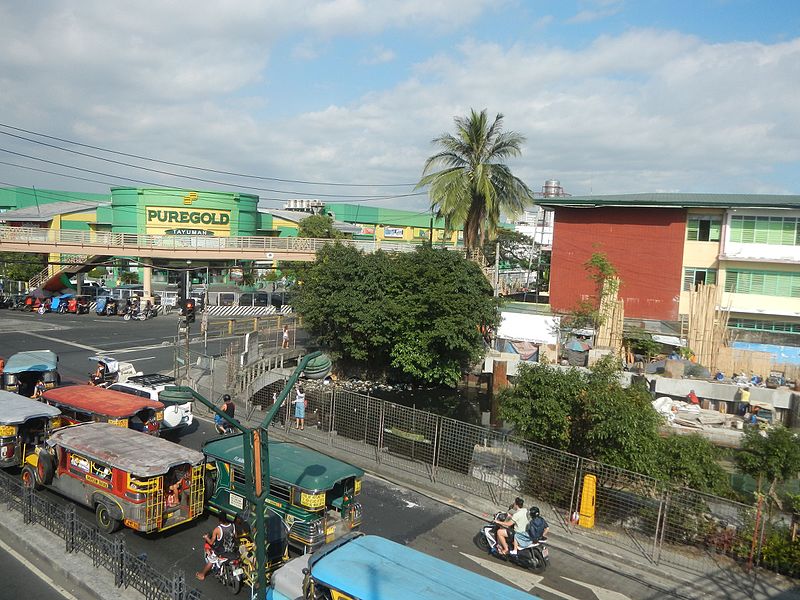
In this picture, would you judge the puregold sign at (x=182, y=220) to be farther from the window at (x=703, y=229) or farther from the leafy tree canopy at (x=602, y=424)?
the leafy tree canopy at (x=602, y=424)

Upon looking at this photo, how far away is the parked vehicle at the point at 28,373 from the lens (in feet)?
65.2

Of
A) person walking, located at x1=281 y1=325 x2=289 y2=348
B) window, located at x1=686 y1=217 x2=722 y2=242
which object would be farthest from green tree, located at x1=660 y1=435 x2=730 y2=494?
window, located at x1=686 y1=217 x2=722 y2=242

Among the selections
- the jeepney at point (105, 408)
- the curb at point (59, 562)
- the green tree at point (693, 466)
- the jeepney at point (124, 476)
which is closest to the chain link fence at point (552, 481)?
the green tree at point (693, 466)

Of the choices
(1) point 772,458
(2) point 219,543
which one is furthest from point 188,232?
(1) point 772,458

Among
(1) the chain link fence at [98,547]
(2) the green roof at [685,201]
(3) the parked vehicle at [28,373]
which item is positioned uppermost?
(2) the green roof at [685,201]

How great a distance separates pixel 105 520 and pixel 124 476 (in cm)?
132

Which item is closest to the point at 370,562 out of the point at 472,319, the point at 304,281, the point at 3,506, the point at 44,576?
the point at 44,576

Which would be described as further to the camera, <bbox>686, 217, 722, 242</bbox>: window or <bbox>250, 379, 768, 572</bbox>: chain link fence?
<bbox>686, 217, 722, 242</bbox>: window

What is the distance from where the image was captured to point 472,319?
24.5 m

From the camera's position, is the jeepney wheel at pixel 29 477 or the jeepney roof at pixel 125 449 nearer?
the jeepney roof at pixel 125 449

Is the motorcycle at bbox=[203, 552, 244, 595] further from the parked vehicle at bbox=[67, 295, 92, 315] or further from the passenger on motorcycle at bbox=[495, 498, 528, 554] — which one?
the parked vehicle at bbox=[67, 295, 92, 315]

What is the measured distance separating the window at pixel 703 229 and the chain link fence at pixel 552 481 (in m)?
25.1

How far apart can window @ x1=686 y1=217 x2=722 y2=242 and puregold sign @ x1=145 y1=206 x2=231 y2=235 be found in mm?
42661

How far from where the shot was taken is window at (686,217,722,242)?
33.4 m
